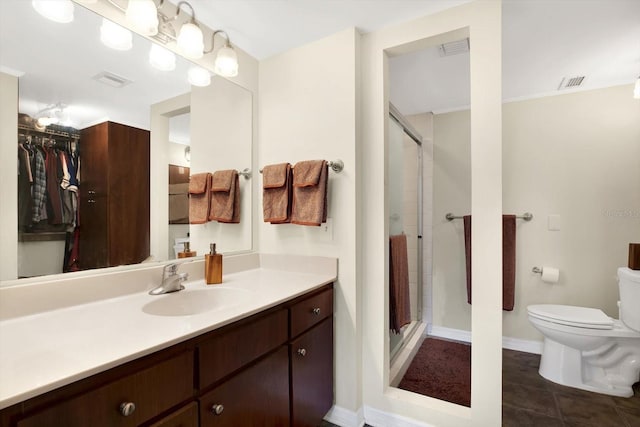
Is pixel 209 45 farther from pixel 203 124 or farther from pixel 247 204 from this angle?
pixel 247 204

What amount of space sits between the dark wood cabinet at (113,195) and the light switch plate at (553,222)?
2.88 metres

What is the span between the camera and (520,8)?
150cm

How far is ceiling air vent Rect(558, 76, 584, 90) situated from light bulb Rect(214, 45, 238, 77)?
2352 mm

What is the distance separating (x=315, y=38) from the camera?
5.65 ft

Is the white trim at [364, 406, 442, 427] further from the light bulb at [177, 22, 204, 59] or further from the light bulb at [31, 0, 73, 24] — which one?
the light bulb at [31, 0, 73, 24]

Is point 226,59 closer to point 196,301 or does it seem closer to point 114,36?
point 114,36

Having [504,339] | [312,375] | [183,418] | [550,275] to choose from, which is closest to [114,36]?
[183,418]

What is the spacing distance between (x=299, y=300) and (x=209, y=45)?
1458 millimetres

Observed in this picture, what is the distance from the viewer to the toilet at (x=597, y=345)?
1890 mm

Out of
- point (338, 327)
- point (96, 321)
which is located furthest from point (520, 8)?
point (96, 321)

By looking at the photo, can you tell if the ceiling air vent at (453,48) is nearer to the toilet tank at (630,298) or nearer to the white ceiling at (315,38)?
the white ceiling at (315,38)

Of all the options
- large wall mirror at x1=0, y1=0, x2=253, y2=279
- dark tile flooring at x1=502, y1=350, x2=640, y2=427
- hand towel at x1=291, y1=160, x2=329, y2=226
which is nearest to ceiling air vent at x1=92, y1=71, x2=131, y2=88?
large wall mirror at x1=0, y1=0, x2=253, y2=279

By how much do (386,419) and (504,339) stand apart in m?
1.61

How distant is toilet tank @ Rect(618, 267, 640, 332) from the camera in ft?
5.98
